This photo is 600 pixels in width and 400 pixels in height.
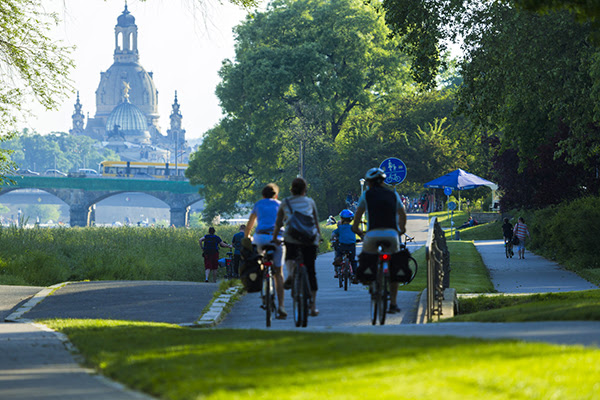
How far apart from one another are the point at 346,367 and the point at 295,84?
56339mm

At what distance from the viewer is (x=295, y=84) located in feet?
203

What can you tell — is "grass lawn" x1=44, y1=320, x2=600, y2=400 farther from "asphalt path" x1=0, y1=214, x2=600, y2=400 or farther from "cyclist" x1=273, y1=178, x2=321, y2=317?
"cyclist" x1=273, y1=178, x2=321, y2=317

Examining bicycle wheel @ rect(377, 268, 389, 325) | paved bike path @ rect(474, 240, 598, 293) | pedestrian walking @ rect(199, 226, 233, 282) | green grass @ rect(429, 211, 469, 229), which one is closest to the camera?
bicycle wheel @ rect(377, 268, 389, 325)

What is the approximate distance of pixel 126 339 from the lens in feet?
29.1

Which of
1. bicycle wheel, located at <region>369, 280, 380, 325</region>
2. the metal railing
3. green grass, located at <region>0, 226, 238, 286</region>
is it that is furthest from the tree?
bicycle wheel, located at <region>369, 280, 380, 325</region>

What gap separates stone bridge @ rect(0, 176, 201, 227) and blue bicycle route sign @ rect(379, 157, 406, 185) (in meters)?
94.0

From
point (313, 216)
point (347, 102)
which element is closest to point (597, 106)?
point (313, 216)

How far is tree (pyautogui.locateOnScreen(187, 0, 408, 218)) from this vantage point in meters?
59.8

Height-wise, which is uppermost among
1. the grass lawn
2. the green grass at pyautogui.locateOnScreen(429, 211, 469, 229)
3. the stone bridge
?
the stone bridge

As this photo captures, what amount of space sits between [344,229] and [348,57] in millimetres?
46241

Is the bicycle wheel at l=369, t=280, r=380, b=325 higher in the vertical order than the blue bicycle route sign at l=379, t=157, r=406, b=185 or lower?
lower

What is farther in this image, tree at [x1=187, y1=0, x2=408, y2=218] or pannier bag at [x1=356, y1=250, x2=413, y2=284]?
tree at [x1=187, y1=0, x2=408, y2=218]

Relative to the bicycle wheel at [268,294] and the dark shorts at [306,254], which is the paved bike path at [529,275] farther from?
the dark shorts at [306,254]

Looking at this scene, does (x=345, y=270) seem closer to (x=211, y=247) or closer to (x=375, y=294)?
(x=375, y=294)
